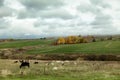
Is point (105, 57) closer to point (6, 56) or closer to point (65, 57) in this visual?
point (65, 57)

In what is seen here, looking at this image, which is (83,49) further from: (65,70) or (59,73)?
(59,73)

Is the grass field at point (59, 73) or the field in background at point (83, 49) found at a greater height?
the field in background at point (83, 49)

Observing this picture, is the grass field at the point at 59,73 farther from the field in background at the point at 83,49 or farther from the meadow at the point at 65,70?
the field in background at the point at 83,49

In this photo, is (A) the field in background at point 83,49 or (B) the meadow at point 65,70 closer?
(B) the meadow at point 65,70

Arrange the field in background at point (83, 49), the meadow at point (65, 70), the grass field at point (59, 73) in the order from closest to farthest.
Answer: the grass field at point (59, 73) < the meadow at point (65, 70) < the field in background at point (83, 49)

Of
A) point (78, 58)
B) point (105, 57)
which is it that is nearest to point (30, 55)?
point (78, 58)

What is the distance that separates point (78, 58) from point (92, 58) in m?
4.32

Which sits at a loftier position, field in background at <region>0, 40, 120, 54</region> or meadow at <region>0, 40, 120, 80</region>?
field in background at <region>0, 40, 120, 54</region>

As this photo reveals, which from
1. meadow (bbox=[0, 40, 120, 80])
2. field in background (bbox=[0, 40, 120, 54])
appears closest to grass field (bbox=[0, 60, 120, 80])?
meadow (bbox=[0, 40, 120, 80])

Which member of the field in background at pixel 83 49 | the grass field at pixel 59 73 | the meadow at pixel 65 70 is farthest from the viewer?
the field in background at pixel 83 49

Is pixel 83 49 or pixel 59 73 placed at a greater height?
pixel 83 49

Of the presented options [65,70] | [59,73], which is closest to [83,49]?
[65,70]

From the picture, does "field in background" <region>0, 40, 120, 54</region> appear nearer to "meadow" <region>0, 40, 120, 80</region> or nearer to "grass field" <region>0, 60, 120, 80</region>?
"meadow" <region>0, 40, 120, 80</region>

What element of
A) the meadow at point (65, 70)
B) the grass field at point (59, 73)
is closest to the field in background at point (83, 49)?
the meadow at point (65, 70)
